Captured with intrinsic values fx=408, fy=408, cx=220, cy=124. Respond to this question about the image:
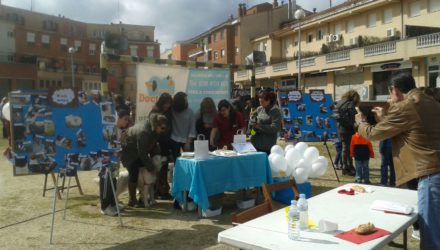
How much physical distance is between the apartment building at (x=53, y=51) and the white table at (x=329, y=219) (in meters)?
45.4

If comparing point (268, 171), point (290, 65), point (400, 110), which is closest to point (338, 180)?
point (268, 171)

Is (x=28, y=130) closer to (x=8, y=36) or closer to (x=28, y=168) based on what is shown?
(x=28, y=168)

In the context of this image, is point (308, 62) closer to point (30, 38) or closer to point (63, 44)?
point (30, 38)

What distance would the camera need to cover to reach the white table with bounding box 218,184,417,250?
2.46 m

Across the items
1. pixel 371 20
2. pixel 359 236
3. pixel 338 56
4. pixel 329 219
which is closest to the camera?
pixel 359 236

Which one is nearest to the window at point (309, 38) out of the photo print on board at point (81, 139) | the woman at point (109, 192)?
the woman at point (109, 192)

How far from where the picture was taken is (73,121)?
4.88m

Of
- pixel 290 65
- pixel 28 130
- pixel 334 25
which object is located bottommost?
pixel 28 130

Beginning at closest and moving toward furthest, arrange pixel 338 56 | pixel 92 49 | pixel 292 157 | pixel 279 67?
pixel 292 157 < pixel 338 56 < pixel 279 67 < pixel 92 49

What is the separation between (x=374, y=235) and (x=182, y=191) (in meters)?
3.73

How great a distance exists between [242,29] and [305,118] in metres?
38.9

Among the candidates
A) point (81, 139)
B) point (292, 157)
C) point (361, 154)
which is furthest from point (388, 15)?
point (81, 139)

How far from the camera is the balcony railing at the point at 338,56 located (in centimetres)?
2903

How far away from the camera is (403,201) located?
3.53m
